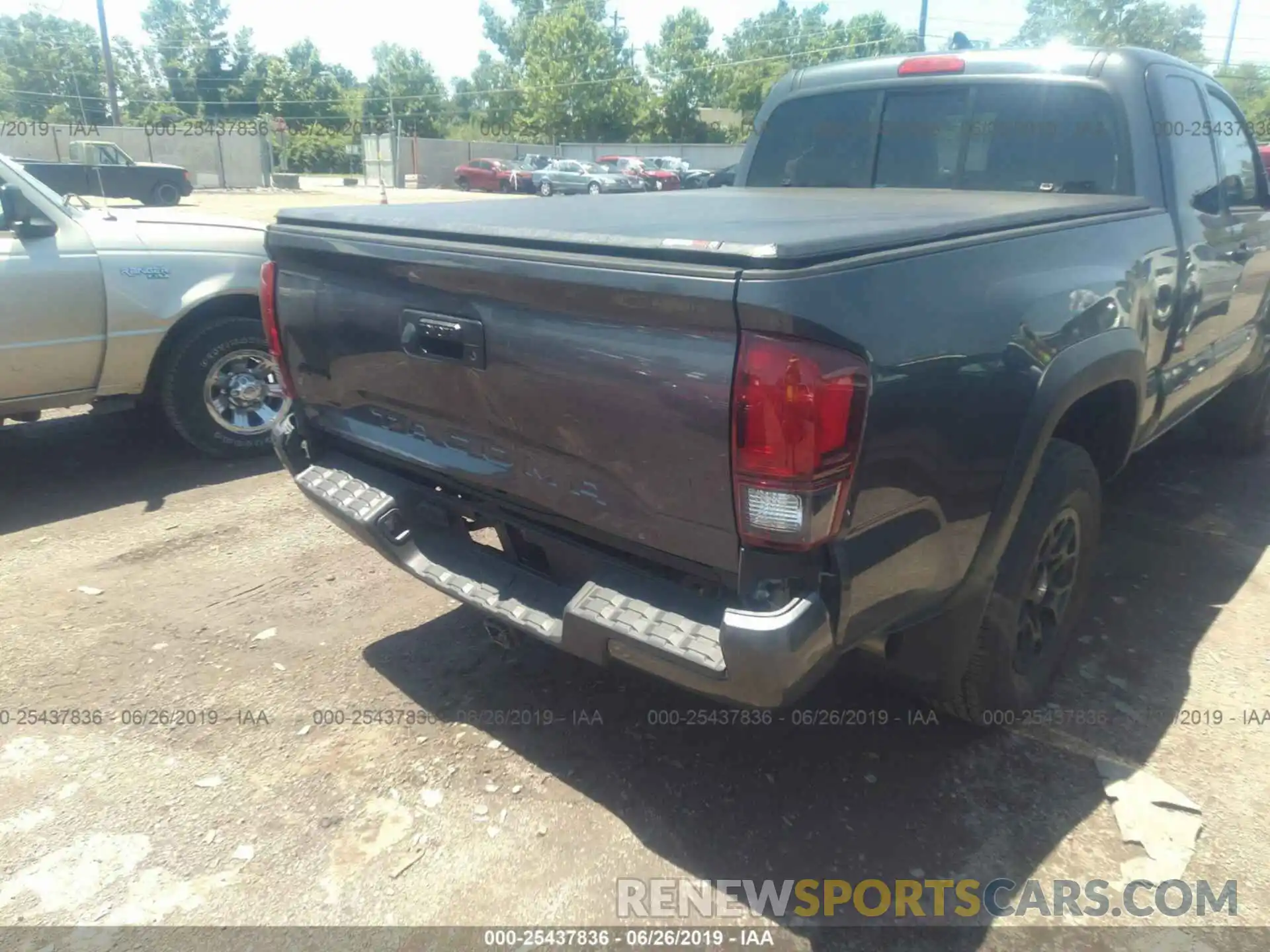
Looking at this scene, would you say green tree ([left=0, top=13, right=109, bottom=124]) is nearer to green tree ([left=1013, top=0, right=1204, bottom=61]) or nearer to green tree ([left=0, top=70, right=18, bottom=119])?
green tree ([left=0, top=70, right=18, bottom=119])

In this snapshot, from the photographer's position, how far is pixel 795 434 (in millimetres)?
1957

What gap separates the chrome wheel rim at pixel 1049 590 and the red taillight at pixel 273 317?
246 cm

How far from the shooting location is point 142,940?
2264 millimetres

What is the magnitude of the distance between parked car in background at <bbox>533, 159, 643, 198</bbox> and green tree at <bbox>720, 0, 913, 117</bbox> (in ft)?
77.4

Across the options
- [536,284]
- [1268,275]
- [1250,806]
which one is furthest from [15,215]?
[1268,275]

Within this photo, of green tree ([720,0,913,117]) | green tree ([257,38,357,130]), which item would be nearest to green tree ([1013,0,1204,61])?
green tree ([720,0,913,117])

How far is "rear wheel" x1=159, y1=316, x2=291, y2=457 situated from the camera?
17.1 feet

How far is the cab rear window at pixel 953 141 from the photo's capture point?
358 centimetres

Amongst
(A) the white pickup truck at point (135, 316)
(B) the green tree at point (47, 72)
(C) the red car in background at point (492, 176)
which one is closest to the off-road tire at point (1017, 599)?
(A) the white pickup truck at point (135, 316)

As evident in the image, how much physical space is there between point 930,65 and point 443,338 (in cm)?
265

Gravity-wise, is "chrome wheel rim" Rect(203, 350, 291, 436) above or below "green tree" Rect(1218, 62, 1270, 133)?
below

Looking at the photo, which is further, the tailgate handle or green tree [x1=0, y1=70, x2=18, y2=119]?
green tree [x1=0, y1=70, x2=18, y2=119]

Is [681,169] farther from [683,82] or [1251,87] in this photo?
[1251,87]

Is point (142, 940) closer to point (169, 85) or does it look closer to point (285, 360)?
point (285, 360)
